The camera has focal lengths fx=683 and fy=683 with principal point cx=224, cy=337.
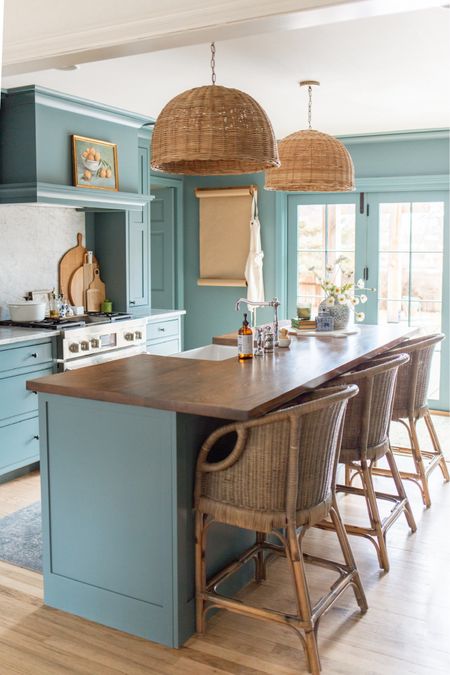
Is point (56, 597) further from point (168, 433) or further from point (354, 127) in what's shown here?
point (354, 127)

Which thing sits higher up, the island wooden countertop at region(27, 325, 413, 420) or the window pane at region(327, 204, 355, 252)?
the window pane at region(327, 204, 355, 252)

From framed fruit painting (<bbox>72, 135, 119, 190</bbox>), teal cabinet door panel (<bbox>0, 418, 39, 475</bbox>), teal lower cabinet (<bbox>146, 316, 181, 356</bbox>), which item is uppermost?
framed fruit painting (<bbox>72, 135, 119, 190</bbox>)

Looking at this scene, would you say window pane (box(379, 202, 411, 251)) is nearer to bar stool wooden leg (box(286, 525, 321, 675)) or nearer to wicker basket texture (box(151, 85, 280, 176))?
wicker basket texture (box(151, 85, 280, 176))

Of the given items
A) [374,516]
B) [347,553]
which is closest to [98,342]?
[374,516]

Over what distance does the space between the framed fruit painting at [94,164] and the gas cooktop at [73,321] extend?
0.98m

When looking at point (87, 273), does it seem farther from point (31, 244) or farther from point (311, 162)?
point (311, 162)

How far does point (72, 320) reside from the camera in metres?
5.08

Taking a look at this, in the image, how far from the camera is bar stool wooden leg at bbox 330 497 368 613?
8.97ft

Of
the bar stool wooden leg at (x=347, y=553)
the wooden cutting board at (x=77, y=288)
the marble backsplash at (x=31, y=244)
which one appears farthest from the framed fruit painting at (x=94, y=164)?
the bar stool wooden leg at (x=347, y=553)

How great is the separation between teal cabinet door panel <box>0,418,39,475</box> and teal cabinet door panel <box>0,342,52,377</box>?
377 millimetres

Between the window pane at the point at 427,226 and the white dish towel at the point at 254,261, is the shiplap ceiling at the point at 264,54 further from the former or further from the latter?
the white dish towel at the point at 254,261

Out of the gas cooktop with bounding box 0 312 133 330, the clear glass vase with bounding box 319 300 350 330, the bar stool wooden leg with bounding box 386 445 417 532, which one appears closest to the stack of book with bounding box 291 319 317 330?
the clear glass vase with bounding box 319 300 350 330

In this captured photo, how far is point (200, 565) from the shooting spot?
8.48ft

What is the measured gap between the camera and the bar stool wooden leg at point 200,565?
2564 millimetres
